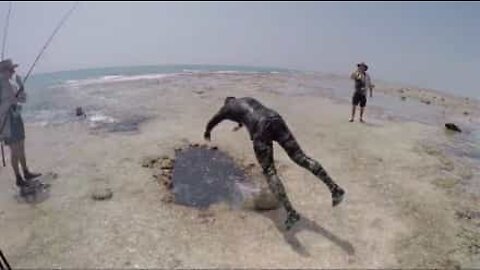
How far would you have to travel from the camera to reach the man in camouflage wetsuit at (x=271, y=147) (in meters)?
9.90

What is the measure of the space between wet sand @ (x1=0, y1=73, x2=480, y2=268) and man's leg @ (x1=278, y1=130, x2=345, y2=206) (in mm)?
753

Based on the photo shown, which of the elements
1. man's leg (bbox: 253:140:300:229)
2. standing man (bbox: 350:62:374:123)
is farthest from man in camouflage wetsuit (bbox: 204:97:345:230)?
standing man (bbox: 350:62:374:123)

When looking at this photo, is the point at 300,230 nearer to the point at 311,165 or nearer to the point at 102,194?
the point at 311,165

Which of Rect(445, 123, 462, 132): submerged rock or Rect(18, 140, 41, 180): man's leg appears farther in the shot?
Rect(445, 123, 462, 132): submerged rock

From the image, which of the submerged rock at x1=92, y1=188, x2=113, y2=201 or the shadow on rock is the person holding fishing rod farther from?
the shadow on rock

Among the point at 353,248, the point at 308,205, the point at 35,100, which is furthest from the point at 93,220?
the point at 35,100

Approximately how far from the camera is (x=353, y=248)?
30.5ft

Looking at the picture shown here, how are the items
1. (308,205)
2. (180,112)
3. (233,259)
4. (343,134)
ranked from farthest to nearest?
1. (180,112)
2. (343,134)
3. (308,205)
4. (233,259)

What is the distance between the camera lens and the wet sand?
911cm

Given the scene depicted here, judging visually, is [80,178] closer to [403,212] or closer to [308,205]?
[308,205]

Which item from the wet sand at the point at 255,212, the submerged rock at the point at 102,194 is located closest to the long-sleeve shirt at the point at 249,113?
the wet sand at the point at 255,212

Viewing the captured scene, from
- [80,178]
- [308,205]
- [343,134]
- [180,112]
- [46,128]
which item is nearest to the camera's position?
[308,205]

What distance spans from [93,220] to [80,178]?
2.84 meters

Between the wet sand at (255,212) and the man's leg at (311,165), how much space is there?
753 millimetres
